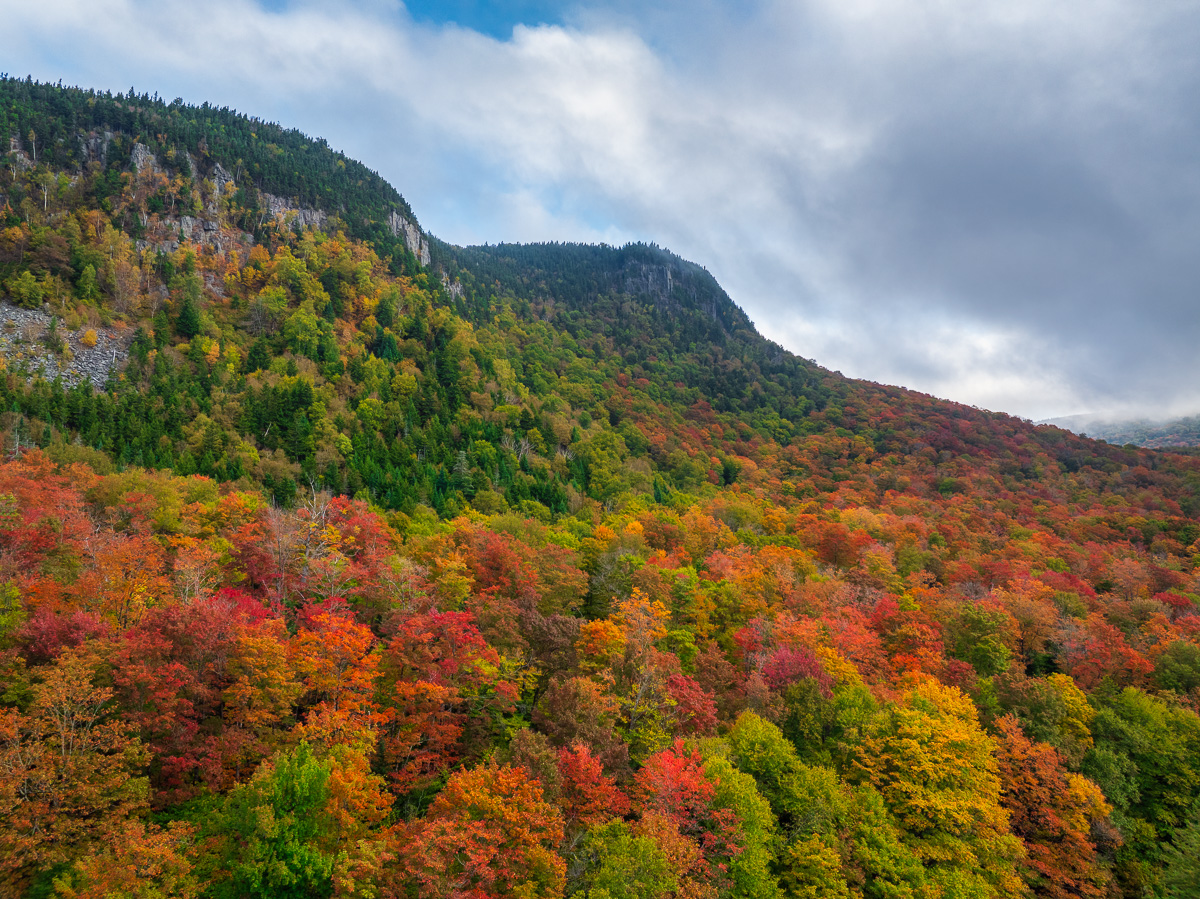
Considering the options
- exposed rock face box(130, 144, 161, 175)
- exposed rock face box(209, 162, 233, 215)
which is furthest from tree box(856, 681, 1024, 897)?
exposed rock face box(130, 144, 161, 175)

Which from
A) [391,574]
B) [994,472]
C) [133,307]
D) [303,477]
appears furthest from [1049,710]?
[133,307]

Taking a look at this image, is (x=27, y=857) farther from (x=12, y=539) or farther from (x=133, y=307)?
(x=133, y=307)

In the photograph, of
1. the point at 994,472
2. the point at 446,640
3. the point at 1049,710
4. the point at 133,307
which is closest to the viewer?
the point at 446,640

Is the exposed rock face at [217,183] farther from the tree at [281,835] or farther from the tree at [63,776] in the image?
the tree at [281,835]

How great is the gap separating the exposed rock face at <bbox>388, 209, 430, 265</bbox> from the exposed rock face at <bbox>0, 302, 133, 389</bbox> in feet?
261

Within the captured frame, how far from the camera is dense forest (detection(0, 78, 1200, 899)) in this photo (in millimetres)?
21266

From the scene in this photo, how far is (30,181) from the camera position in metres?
89.5

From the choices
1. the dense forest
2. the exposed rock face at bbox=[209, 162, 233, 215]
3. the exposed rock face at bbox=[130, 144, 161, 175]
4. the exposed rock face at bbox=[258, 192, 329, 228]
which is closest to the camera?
the dense forest

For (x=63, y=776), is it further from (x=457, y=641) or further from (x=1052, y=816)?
(x=1052, y=816)

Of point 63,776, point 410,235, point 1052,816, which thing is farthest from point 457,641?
point 410,235

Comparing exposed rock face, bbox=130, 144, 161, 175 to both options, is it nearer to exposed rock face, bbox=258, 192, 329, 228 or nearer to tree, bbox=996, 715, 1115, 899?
exposed rock face, bbox=258, 192, 329, 228

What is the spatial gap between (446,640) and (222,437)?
59.9 meters

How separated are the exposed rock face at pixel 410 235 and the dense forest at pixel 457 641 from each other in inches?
1645

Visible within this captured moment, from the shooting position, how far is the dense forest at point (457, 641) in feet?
69.8
